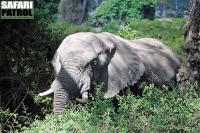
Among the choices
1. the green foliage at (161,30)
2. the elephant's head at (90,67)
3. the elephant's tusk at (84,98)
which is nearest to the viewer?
the elephant's tusk at (84,98)

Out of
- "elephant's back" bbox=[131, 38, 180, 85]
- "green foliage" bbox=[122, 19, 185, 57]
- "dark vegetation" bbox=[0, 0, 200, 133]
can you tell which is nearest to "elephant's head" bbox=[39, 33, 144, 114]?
"dark vegetation" bbox=[0, 0, 200, 133]

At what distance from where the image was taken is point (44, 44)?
6.41 m

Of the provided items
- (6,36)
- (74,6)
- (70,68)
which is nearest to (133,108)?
(70,68)

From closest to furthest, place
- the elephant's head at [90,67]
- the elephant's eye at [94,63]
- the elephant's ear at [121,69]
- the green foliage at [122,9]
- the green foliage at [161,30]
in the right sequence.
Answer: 1. the elephant's head at [90,67]
2. the elephant's eye at [94,63]
3. the elephant's ear at [121,69]
4. the green foliage at [161,30]
5. the green foliage at [122,9]

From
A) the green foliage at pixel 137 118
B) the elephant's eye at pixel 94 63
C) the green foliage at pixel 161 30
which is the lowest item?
the green foliage at pixel 161 30

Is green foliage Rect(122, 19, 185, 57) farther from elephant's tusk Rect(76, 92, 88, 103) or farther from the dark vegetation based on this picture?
elephant's tusk Rect(76, 92, 88, 103)

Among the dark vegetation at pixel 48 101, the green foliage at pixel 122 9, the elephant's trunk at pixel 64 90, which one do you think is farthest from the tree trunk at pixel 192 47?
the green foliage at pixel 122 9

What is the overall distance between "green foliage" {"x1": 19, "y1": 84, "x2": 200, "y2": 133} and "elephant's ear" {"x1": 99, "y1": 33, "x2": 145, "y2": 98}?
795 mm

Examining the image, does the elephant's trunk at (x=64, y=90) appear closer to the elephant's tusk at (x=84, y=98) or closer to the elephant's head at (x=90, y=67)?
the elephant's head at (x=90, y=67)

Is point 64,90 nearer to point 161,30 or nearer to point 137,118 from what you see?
point 137,118

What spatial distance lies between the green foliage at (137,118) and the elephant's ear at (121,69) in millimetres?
795

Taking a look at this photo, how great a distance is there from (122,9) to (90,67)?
17174 millimetres

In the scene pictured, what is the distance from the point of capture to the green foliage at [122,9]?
2153 cm

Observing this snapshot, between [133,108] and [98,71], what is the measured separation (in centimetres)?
109
